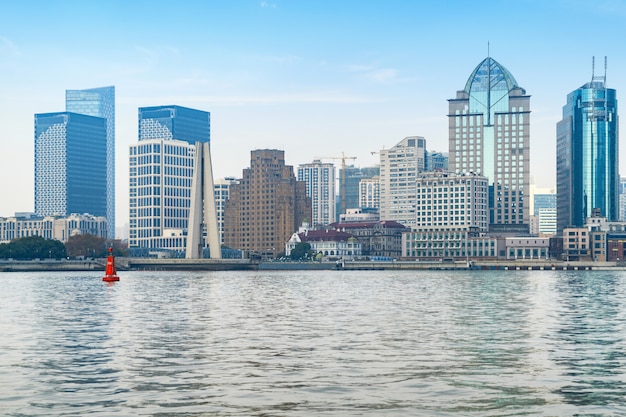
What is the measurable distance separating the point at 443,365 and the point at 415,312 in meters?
34.7

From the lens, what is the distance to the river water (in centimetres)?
3056

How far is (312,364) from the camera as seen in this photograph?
4016 cm

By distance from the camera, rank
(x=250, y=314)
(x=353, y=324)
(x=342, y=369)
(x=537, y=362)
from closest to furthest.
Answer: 1. (x=342, y=369)
2. (x=537, y=362)
3. (x=353, y=324)
4. (x=250, y=314)

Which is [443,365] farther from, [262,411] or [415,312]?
[415,312]

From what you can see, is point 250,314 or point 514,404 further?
point 250,314

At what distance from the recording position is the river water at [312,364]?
30.6 metres

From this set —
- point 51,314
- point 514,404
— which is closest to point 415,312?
point 51,314

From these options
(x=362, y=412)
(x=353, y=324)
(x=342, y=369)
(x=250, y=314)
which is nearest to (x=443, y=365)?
(x=342, y=369)

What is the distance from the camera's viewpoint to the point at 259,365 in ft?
131

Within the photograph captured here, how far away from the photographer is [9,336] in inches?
2100

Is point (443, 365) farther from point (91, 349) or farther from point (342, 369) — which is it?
point (91, 349)

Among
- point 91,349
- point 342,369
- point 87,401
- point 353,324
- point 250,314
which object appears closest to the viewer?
point 87,401

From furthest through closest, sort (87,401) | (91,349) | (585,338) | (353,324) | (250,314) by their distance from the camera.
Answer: (250,314)
(353,324)
(585,338)
(91,349)
(87,401)

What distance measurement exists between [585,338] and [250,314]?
27320 mm
